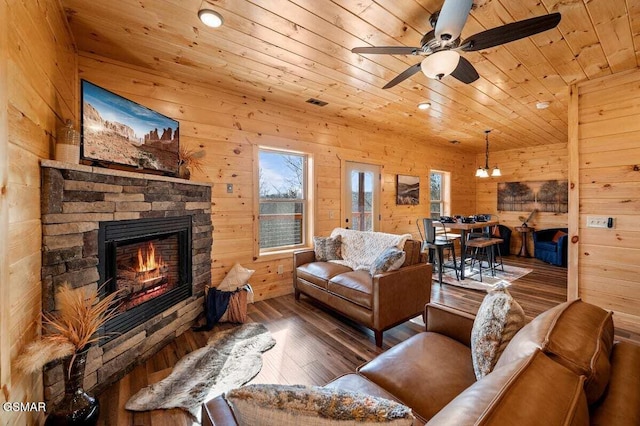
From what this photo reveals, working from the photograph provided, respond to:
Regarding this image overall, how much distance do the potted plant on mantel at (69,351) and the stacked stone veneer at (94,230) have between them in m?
0.13

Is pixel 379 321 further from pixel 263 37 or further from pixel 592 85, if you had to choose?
pixel 592 85

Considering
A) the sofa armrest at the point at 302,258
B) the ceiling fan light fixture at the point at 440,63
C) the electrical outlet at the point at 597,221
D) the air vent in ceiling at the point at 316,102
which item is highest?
the air vent in ceiling at the point at 316,102

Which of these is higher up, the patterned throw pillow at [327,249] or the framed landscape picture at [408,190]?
the framed landscape picture at [408,190]

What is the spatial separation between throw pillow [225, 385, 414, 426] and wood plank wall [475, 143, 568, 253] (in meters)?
7.59

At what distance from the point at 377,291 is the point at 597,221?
256 cm

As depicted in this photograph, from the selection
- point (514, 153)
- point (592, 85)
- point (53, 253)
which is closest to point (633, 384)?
point (53, 253)

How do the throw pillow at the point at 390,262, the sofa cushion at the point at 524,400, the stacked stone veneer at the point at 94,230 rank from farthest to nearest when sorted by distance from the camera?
the throw pillow at the point at 390,262, the stacked stone veneer at the point at 94,230, the sofa cushion at the point at 524,400

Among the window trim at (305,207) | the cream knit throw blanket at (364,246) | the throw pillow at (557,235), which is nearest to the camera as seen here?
the cream knit throw blanket at (364,246)

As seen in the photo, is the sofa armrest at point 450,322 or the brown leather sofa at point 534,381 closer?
the brown leather sofa at point 534,381

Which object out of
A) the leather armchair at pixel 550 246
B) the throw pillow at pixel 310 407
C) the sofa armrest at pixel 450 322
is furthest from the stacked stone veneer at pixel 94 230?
the leather armchair at pixel 550 246

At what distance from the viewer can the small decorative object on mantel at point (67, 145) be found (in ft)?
5.73

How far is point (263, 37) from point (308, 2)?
56 cm

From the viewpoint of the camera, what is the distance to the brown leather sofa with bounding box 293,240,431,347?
245 centimetres

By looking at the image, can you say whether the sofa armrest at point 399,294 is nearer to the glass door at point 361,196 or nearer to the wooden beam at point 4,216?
the glass door at point 361,196
